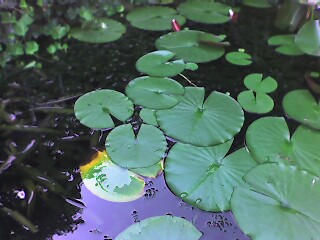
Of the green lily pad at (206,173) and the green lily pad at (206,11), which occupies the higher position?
the green lily pad at (206,11)

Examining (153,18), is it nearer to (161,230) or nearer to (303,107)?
(303,107)

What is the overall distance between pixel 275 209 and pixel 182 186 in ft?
0.73

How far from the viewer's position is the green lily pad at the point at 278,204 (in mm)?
793

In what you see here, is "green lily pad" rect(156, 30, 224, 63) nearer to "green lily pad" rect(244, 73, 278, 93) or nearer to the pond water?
the pond water

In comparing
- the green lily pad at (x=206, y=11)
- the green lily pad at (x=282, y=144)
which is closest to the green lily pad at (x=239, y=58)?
the green lily pad at (x=206, y=11)

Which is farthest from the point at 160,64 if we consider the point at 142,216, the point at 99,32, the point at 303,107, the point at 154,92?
the point at 142,216

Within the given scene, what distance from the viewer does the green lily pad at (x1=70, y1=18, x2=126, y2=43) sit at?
153 centimetres

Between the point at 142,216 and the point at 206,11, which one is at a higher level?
the point at 206,11

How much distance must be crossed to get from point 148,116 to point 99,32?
2.04 feet

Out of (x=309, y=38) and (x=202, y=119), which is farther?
(x=309, y=38)

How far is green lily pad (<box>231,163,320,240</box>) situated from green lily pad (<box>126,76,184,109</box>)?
36 centimetres

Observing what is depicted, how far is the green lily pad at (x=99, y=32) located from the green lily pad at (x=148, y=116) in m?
0.53

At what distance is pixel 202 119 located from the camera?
3.49 feet

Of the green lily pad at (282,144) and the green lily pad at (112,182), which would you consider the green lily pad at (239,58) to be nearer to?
the green lily pad at (282,144)
